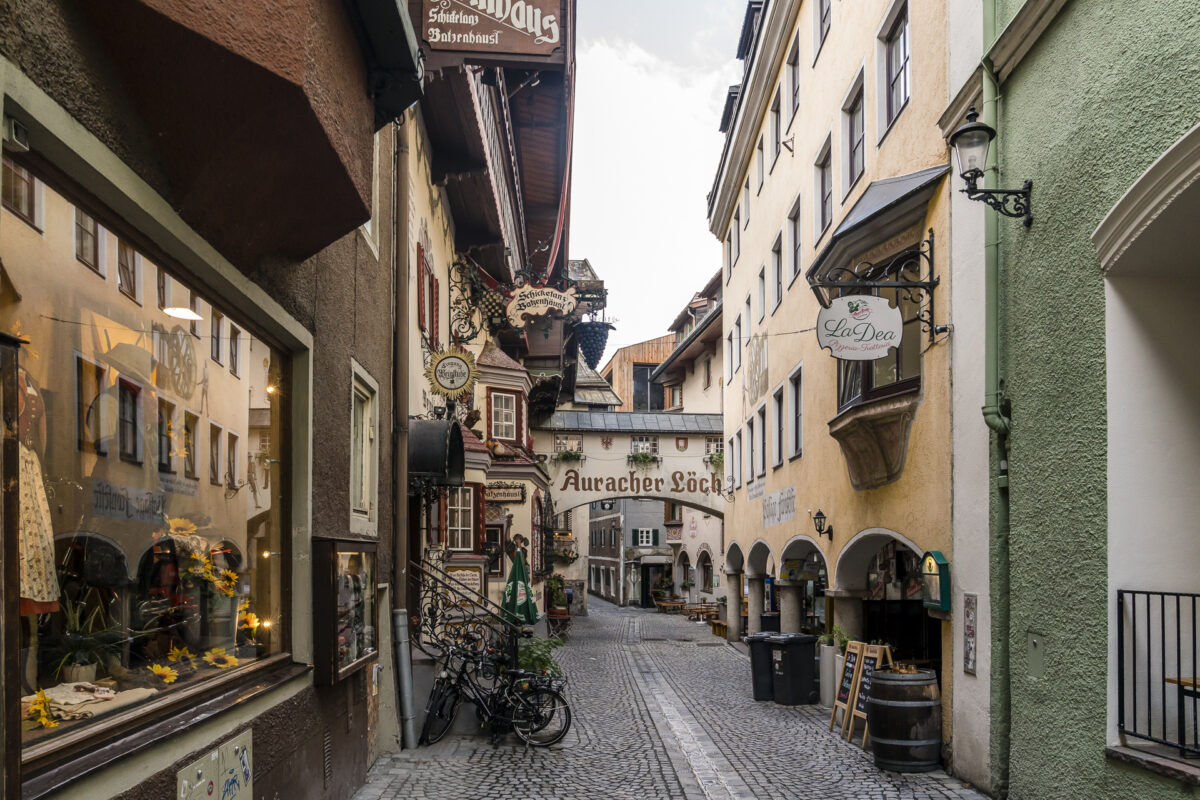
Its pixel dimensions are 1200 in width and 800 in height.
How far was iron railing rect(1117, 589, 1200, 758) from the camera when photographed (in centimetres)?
683

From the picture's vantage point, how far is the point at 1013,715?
Answer: 28.6 ft

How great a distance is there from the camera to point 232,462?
21.3 feet

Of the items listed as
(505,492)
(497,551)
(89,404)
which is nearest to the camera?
(89,404)

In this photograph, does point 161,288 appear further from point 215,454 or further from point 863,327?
point 863,327

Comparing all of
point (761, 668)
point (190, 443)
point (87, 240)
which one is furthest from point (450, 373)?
point (87, 240)

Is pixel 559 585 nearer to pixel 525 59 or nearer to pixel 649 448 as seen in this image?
pixel 649 448

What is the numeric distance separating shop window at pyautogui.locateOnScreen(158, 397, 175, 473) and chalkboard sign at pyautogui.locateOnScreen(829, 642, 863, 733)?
342 inches

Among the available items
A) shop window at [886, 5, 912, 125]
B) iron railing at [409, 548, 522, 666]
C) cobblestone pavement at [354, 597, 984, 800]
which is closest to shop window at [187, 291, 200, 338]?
cobblestone pavement at [354, 597, 984, 800]

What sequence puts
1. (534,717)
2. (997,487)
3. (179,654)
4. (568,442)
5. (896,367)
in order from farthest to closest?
1. (568,442)
2. (896,367)
3. (534,717)
4. (997,487)
5. (179,654)

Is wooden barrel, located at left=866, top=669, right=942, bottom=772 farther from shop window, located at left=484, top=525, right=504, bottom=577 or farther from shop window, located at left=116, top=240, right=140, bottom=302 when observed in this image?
shop window, located at left=484, top=525, right=504, bottom=577

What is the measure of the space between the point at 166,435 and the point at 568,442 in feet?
95.4

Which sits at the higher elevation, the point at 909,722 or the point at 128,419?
the point at 128,419

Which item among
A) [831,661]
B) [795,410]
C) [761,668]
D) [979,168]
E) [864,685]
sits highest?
[979,168]

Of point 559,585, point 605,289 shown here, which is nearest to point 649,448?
point 559,585
